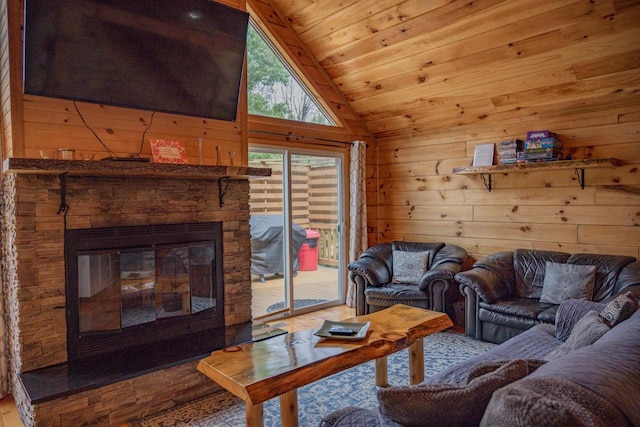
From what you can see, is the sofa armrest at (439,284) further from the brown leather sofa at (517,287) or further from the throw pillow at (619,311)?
the throw pillow at (619,311)

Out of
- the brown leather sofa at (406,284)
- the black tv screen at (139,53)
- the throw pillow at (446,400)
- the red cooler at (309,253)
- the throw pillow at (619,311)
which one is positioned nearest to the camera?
the throw pillow at (446,400)

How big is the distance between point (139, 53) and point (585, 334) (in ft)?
10.1

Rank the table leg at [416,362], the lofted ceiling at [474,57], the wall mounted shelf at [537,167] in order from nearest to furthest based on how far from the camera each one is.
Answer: the table leg at [416,362] < the lofted ceiling at [474,57] < the wall mounted shelf at [537,167]

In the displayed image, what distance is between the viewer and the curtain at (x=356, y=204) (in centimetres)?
531

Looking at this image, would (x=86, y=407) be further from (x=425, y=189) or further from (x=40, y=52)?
(x=425, y=189)

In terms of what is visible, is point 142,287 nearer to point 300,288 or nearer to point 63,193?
point 63,193

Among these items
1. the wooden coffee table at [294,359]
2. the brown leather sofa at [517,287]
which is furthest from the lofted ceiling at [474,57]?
the wooden coffee table at [294,359]

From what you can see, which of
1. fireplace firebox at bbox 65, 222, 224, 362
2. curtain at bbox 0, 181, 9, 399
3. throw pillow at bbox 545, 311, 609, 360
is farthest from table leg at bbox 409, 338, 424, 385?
curtain at bbox 0, 181, 9, 399

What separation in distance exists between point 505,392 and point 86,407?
2.42 metres

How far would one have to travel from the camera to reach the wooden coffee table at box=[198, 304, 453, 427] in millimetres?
1966

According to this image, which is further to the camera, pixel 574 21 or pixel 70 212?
pixel 574 21

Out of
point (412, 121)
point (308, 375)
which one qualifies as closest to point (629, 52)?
point (412, 121)

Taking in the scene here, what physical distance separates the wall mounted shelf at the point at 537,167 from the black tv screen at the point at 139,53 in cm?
256

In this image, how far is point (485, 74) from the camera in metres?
4.13
